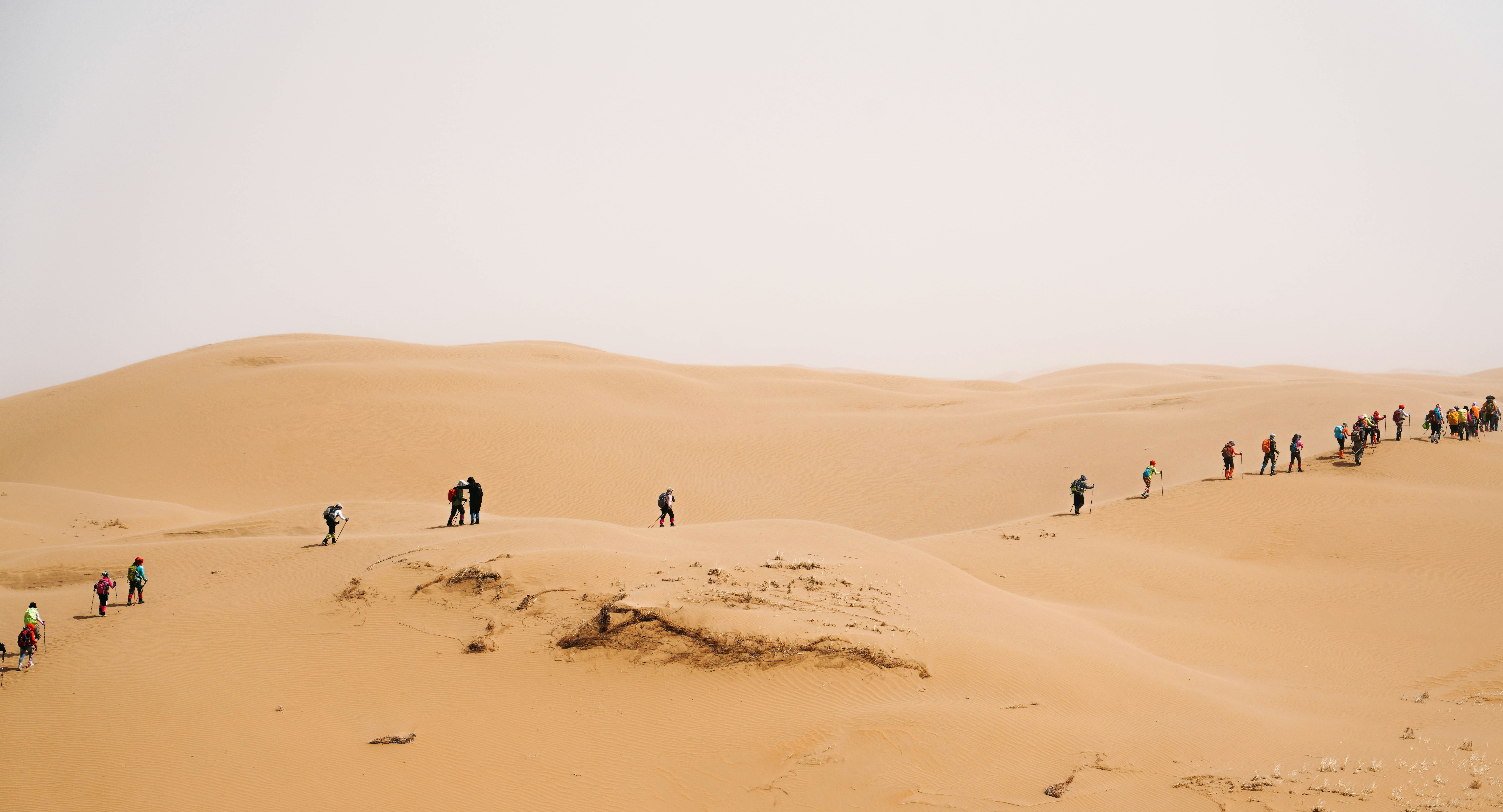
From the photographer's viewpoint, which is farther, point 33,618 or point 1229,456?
point 1229,456

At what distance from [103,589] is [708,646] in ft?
26.6

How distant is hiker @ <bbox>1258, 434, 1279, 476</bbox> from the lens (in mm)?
20422

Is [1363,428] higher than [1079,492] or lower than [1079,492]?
higher

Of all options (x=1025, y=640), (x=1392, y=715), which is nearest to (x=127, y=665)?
(x=1025, y=640)

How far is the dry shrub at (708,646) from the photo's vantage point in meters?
8.42

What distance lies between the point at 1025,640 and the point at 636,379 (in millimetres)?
31402

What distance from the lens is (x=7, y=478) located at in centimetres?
2645

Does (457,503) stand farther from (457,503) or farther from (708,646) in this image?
(708,646)

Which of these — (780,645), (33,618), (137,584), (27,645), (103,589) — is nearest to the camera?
(780,645)

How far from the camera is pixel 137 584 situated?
10992 mm

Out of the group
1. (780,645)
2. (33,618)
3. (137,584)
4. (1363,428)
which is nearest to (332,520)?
(137,584)

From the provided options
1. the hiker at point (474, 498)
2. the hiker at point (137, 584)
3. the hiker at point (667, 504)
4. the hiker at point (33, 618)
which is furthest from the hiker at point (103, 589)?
the hiker at point (667, 504)

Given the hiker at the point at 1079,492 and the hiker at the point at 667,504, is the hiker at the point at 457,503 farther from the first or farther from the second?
the hiker at the point at 1079,492

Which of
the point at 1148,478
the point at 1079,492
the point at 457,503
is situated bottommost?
the point at 1079,492
